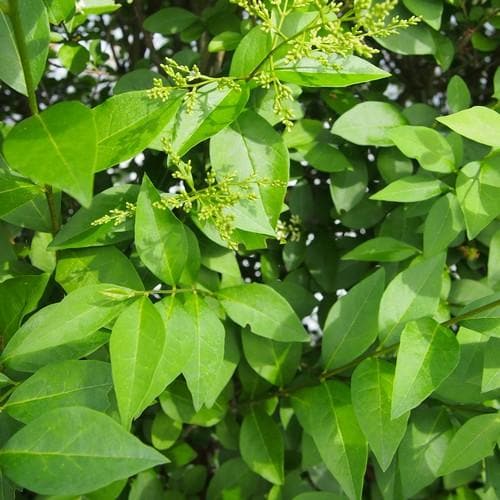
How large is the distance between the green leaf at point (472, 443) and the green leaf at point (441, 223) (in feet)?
0.93

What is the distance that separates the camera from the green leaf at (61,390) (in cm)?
92

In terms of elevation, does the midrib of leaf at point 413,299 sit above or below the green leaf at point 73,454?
below

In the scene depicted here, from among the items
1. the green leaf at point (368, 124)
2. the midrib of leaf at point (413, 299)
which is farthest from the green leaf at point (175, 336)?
the green leaf at point (368, 124)

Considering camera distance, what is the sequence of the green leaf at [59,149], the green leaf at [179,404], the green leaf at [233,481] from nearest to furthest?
the green leaf at [59,149]
the green leaf at [179,404]
the green leaf at [233,481]

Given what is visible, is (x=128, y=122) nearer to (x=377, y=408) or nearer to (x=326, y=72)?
(x=326, y=72)

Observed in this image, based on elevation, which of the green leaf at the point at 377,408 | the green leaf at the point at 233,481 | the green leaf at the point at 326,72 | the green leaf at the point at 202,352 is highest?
the green leaf at the point at 326,72

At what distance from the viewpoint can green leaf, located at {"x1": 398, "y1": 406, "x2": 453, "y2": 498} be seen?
118 centimetres

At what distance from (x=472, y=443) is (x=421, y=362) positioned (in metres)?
0.21

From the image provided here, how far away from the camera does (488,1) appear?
149 centimetres

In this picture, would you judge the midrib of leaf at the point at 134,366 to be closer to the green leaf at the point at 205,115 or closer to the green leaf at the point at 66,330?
the green leaf at the point at 66,330

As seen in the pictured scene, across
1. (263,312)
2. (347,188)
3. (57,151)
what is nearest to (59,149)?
(57,151)

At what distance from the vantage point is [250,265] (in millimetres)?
1563

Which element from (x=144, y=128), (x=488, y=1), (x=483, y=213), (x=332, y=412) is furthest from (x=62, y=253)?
(x=488, y=1)

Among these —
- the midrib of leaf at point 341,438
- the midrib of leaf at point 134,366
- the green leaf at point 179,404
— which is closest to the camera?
the midrib of leaf at point 134,366
